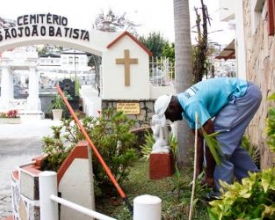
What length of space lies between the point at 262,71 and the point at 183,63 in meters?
1.36

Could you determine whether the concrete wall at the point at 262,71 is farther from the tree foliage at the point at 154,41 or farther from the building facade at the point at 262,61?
the tree foliage at the point at 154,41

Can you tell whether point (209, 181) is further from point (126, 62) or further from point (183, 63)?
point (126, 62)

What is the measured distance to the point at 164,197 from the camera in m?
3.92

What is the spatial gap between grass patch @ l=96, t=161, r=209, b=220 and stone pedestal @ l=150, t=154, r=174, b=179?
0.08m

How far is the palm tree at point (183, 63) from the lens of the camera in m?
5.18

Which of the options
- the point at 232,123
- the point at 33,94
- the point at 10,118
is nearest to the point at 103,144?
the point at 232,123

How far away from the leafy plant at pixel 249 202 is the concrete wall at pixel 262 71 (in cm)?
160

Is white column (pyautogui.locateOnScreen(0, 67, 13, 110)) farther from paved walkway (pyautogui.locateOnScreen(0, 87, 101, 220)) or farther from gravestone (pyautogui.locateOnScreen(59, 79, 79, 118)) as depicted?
paved walkway (pyautogui.locateOnScreen(0, 87, 101, 220))

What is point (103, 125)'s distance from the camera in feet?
14.3

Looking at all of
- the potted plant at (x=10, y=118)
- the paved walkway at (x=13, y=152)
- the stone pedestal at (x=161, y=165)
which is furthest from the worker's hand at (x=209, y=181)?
the potted plant at (x=10, y=118)

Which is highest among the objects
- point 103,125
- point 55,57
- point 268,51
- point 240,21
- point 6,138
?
point 55,57

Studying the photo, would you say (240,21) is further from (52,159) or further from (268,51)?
(52,159)

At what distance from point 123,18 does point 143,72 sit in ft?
66.8

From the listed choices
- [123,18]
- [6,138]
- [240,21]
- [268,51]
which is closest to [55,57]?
[123,18]
